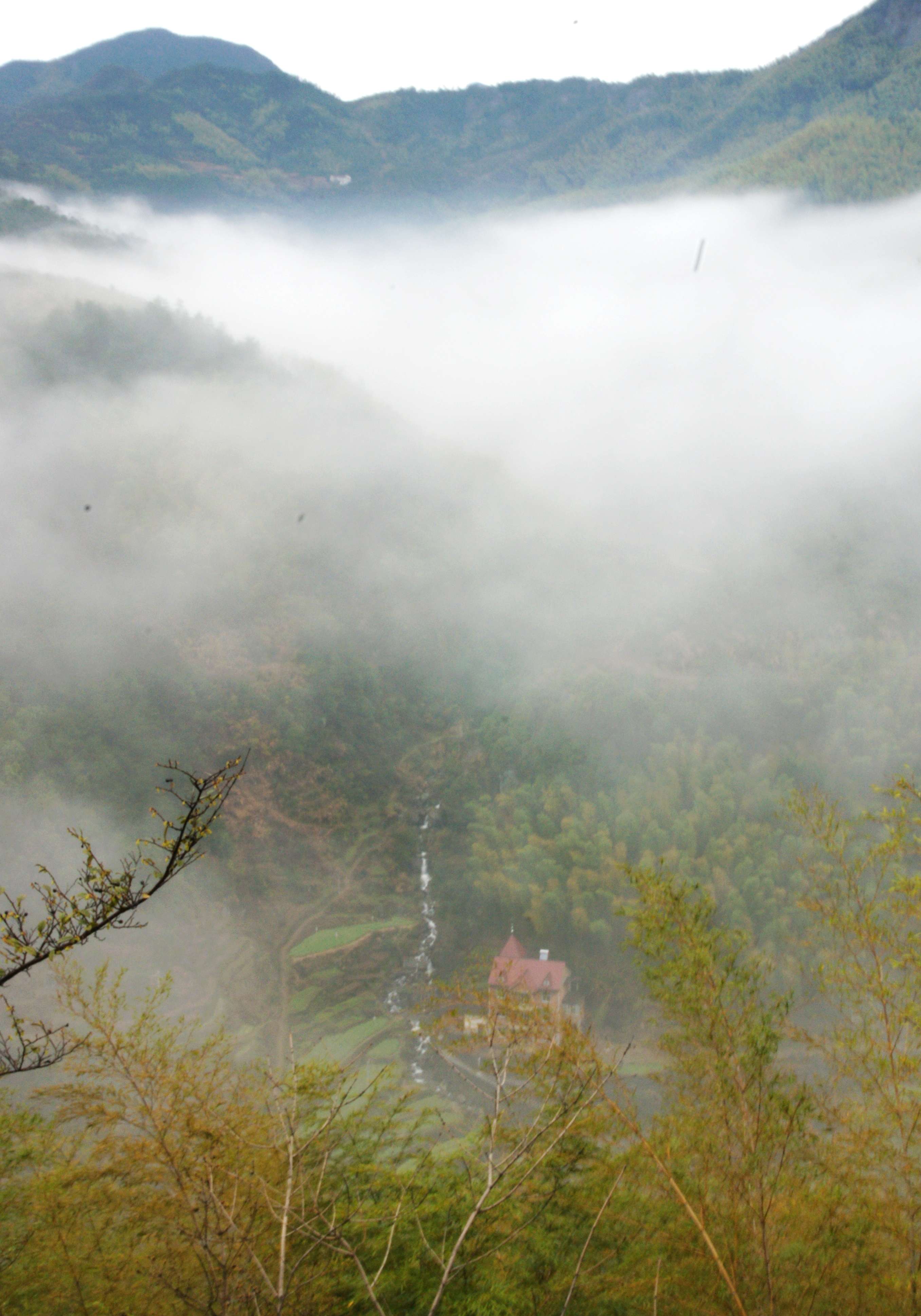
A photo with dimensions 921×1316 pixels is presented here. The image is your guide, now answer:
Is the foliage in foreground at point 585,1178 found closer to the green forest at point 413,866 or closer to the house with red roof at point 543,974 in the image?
the green forest at point 413,866

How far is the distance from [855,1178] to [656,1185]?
6.82 ft

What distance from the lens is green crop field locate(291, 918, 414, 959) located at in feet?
164

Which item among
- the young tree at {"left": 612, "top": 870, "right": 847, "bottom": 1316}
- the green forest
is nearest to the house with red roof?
the green forest

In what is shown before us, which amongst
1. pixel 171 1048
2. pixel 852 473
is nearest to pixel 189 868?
pixel 171 1048

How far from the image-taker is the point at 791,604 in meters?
75.2

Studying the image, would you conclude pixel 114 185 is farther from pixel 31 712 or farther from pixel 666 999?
pixel 666 999

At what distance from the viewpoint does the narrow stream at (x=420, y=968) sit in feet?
136

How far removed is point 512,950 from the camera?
43.8m

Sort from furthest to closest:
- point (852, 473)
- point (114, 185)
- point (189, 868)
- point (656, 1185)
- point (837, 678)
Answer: point (114, 185), point (852, 473), point (837, 678), point (189, 868), point (656, 1185)

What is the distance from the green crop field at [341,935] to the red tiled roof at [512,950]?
35.6 ft

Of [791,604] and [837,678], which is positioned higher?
[791,604]

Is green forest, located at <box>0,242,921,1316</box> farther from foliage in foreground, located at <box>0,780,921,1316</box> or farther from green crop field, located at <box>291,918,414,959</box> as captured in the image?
green crop field, located at <box>291,918,414,959</box>

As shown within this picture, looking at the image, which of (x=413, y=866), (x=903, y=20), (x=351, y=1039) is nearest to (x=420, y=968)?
(x=351, y=1039)

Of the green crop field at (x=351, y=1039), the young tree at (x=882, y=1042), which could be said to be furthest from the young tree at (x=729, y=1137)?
the green crop field at (x=351, y=1039)
